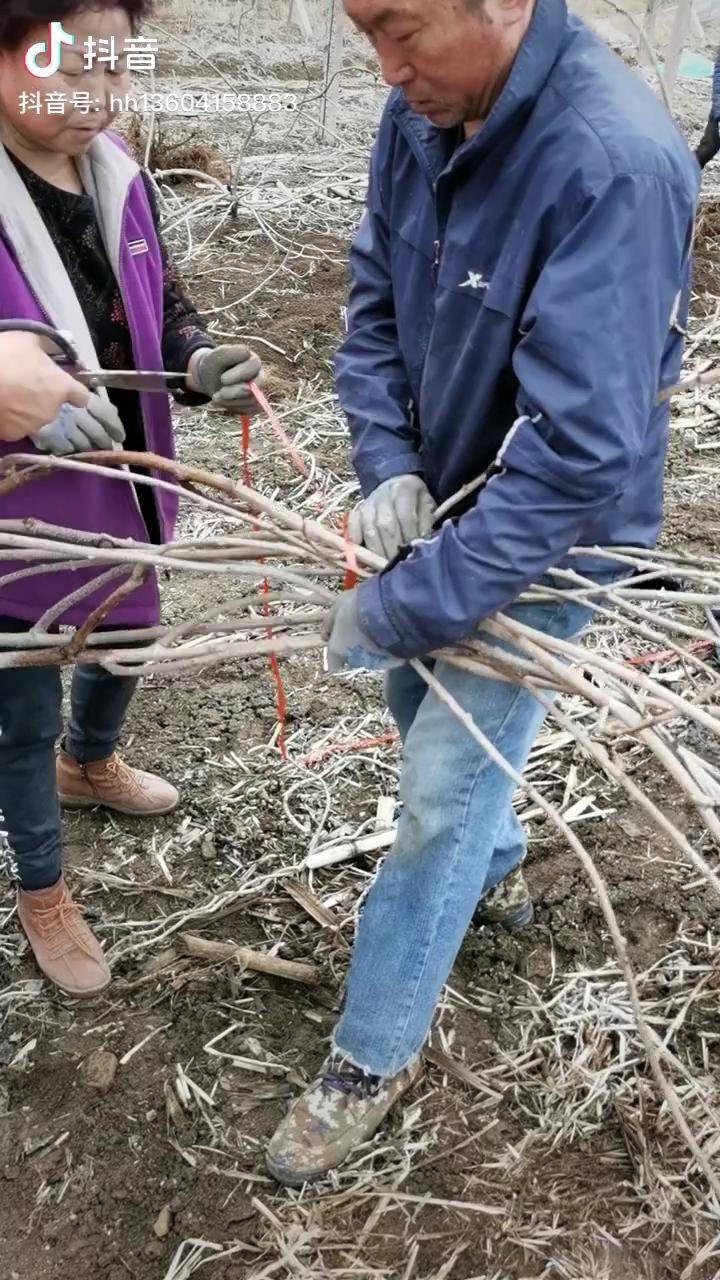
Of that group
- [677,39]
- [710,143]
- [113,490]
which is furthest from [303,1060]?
[677,39]

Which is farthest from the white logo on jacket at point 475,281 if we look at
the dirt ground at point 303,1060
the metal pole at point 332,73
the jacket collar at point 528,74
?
the metal pole at point 332,73

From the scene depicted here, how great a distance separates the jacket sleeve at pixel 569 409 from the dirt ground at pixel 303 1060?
104 centimetres

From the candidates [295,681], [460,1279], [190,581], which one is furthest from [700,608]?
[460,1279]

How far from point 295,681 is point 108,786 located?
27.3 inches

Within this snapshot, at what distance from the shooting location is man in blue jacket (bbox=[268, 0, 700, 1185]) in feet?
4.09

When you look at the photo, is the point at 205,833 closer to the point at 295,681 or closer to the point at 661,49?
the point at 295,681

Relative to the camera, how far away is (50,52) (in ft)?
4.91

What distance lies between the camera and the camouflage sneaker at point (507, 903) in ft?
7.41

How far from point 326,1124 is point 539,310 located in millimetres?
1357

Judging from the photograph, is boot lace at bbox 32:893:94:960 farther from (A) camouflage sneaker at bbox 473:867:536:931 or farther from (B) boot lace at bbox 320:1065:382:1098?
(A) camouflage sneaker at bbox 473:867:536:931

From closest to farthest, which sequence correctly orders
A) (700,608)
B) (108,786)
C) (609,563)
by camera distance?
(609,563), (108,786), (700,608)

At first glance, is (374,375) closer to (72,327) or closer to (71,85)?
(72,327)

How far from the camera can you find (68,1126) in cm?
195

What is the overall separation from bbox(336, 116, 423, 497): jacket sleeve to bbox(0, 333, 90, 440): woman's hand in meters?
0.45
